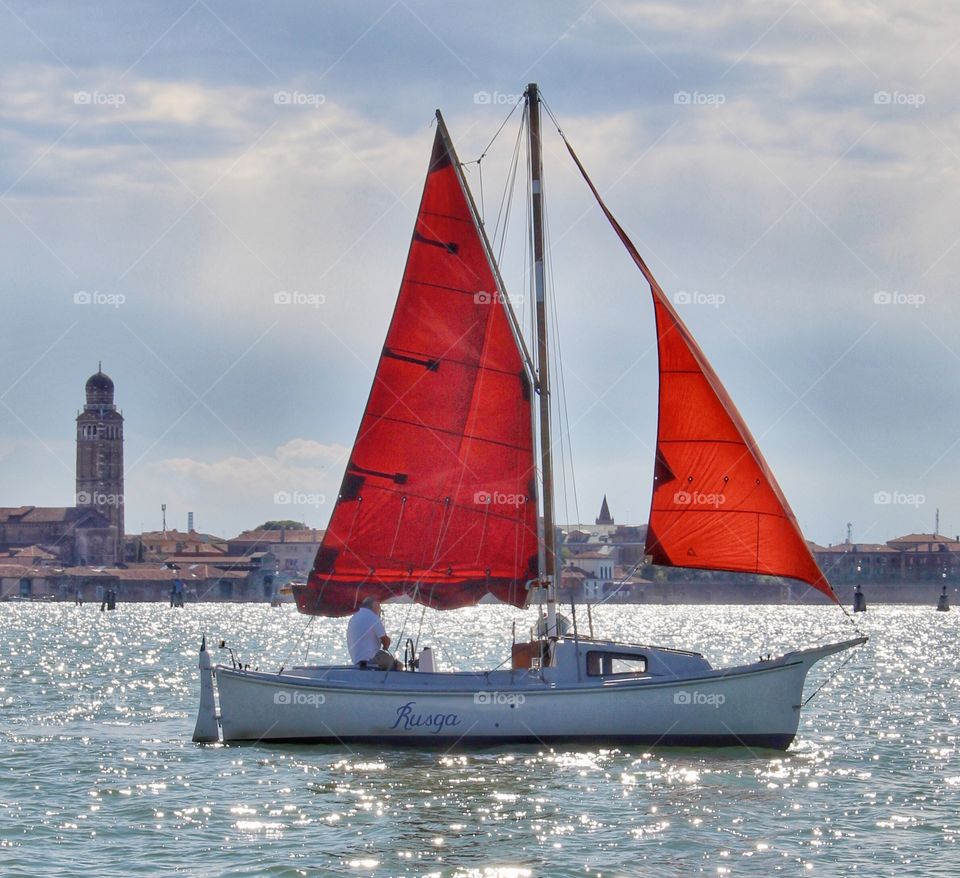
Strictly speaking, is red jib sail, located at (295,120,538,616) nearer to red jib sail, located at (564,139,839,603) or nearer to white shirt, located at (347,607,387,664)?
white shirt, located at (347,607,387,664)

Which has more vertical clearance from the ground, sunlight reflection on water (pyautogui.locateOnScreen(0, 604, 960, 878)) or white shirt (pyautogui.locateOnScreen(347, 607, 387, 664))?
white shirt (pyautogui.locateOnScreen(347, 607, 387, 664))

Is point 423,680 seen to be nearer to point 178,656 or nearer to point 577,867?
point 577,867

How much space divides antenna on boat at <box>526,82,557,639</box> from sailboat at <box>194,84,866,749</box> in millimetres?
34

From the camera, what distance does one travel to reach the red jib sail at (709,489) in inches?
940

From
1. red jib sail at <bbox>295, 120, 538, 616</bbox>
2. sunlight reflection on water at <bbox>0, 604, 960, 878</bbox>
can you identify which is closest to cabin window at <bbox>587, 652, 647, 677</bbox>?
sunlight reflection on water at <bbox>0, 604, 960, 878</bbox>

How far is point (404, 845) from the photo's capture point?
1811 centimetres

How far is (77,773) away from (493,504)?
24.7 ft

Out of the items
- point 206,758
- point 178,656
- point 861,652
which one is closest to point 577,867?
point 206,758

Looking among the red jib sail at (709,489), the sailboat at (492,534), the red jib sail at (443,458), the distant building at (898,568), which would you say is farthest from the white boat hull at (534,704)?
the distant building at (898,568)

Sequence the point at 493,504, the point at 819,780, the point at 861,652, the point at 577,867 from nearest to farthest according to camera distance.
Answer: the point at 577,867 → the point at 819,780 → the point at 493,504 → the point at 861,652

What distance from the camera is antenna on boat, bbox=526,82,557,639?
81.9 ft

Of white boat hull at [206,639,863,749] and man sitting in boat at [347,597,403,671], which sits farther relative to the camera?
man sitting in boat at [347,597,403,671]

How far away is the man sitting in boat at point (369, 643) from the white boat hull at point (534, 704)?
0.90 ft

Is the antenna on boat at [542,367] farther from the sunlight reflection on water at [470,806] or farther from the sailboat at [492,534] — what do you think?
the sunlight reflection on water at [470,806]
